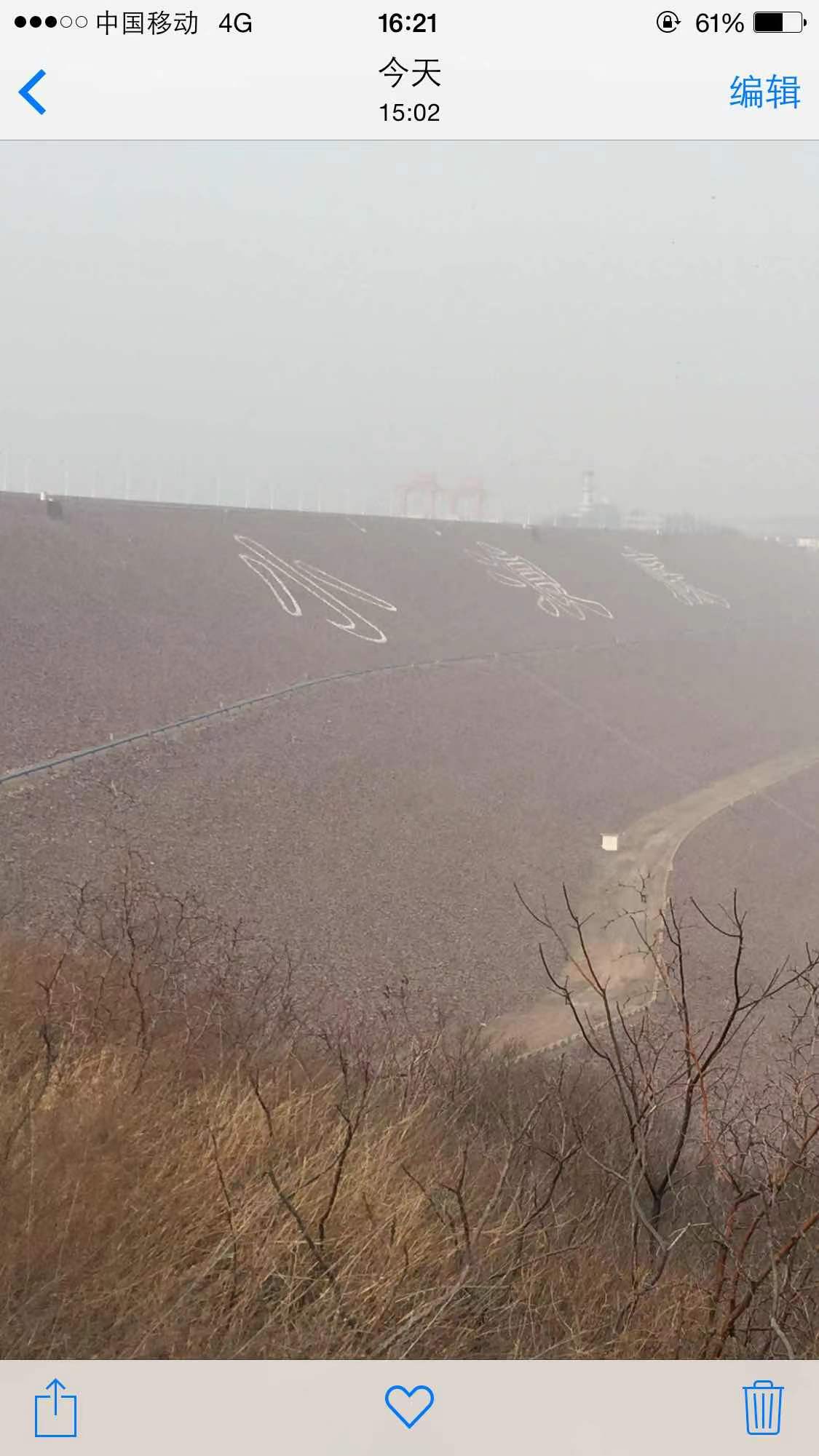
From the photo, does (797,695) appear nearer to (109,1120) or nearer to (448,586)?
(448,586)

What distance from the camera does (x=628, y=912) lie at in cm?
654

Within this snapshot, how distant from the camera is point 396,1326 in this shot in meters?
1.75

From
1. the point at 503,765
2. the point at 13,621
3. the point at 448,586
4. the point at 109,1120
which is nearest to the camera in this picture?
the point at 109,1120

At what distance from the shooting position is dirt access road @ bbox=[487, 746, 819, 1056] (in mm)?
9695

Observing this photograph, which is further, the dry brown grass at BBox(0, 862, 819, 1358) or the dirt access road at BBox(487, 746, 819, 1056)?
the dirt access road at BBox(487, 746, 819, 1056)

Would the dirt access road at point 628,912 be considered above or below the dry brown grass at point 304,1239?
below

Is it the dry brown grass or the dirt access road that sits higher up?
the dry brown grass

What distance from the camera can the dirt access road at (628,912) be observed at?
9695mm

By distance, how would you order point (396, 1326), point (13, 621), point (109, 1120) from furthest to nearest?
point (13, 621) < point (109, 1120) < point (396, 1326)

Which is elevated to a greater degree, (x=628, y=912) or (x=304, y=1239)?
(x=304, y=1239)

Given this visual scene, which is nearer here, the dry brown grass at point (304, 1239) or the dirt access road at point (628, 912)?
the dry brown grass at point (304, 1239)

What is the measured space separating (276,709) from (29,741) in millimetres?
5357

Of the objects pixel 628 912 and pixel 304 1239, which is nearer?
pixel 304 1239

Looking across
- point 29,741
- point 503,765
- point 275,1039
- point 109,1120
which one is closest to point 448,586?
point 503,765
